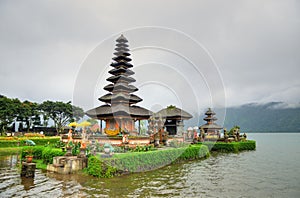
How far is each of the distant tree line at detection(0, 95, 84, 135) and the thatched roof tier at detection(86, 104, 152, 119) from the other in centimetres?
2475

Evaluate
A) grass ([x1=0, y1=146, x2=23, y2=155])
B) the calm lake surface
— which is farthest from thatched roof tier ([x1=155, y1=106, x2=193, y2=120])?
the calm lake surface

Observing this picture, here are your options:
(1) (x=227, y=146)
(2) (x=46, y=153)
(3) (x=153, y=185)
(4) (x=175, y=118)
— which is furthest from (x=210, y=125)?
(3) (x=153, y=185)

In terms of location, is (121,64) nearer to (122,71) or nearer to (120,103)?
(122,71)

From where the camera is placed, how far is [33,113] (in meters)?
53.9

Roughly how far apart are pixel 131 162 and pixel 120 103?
46.5ft

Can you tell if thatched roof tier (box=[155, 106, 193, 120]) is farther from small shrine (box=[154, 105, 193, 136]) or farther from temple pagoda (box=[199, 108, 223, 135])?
temple pagoda (box=[199, 108, 223, 135])

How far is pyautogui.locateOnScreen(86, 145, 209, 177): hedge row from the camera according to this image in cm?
1352

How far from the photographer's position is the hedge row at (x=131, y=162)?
13516mm

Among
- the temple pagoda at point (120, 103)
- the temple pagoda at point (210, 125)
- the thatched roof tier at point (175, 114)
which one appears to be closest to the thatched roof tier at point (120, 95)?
the temple pagoda at point (120, 103)

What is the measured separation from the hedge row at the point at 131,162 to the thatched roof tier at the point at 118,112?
8.15m

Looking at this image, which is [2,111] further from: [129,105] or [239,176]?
[239,176]

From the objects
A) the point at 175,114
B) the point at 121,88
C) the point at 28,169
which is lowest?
the point at 28,169

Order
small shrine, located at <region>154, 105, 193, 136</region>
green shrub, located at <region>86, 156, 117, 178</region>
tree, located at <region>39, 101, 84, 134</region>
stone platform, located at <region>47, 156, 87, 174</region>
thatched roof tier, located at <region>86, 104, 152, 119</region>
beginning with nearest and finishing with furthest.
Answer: green shrub, located at <region>86, 156, 117, 178</region> < stone platform, located at <region>47, 156, 87, 174</region> < thatched roof tier, located at <region>86, 104, 152, 119</region> < small shrine, located at <region>154, 105, 193, 136</region> < tree, located at <region>39, 101, 84, 134</region>

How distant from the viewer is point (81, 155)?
1494 centimetres
